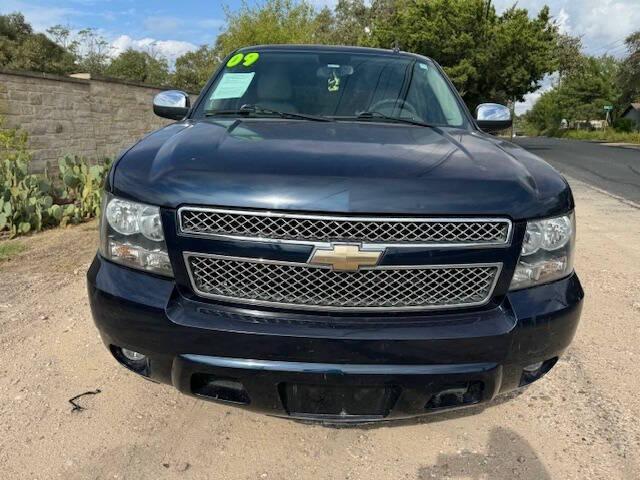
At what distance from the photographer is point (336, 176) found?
2.06 meters

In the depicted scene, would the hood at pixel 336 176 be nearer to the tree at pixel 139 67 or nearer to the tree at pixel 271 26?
the tree at pixel 271 26

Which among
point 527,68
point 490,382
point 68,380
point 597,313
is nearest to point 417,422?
point 490,382

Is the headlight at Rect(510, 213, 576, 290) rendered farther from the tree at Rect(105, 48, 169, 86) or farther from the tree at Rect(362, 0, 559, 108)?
the tree at Rect(105, 48, 169, 86)

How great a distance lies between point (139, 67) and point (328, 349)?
5040cm

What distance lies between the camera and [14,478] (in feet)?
7.52

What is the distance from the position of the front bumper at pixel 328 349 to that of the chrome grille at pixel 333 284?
0.17 ft

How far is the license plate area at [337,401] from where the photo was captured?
210cm

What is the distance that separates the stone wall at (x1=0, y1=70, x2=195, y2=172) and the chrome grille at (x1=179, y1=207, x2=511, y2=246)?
265 inches

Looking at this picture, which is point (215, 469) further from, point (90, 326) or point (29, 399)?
point (90, 326)

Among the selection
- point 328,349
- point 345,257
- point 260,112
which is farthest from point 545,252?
point 260,112

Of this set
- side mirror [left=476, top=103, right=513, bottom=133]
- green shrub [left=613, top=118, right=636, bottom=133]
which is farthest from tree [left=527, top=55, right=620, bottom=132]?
side mirror [left=476, top=103, right=513, bottom=133]

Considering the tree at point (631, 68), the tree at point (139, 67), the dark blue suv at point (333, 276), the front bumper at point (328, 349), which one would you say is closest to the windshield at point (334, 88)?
the dark blue suv at point (333, 276)

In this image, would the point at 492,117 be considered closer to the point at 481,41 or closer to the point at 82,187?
the point at 82,187

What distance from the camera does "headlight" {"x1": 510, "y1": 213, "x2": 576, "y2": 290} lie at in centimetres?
218
